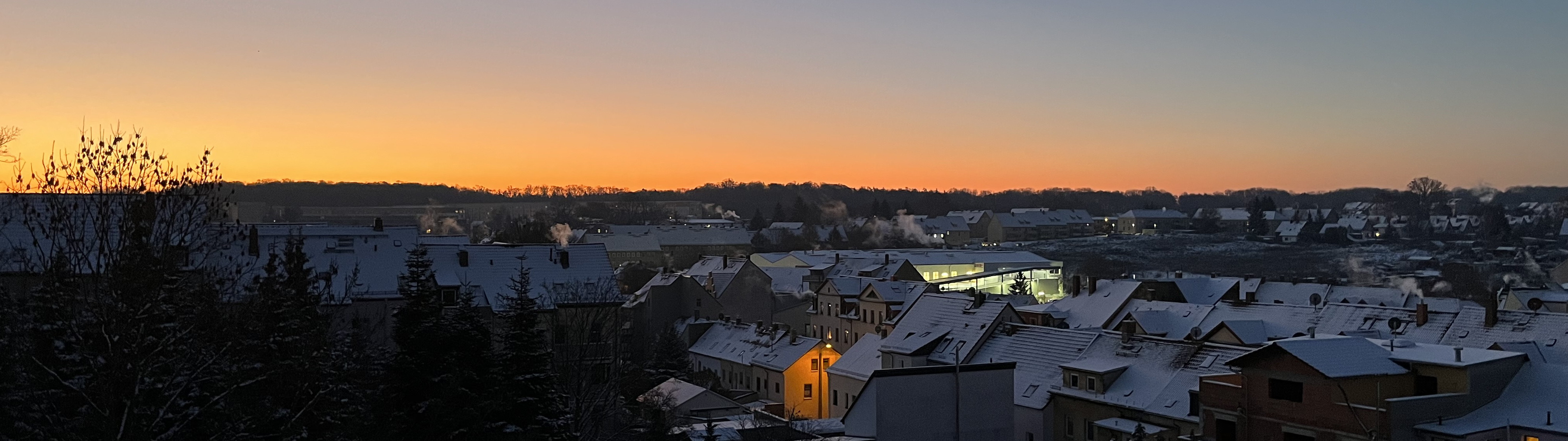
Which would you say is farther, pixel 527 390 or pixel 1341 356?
pixel 1341 356

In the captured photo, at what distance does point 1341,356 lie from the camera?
2350 centimetres

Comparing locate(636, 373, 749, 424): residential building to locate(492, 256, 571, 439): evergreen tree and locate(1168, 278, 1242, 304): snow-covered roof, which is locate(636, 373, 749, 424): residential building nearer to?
locate(492, 256, 571, 439): evergreen tree

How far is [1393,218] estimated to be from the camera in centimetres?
16712

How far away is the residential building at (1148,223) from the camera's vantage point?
187875 mm

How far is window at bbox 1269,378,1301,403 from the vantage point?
23.9 metres

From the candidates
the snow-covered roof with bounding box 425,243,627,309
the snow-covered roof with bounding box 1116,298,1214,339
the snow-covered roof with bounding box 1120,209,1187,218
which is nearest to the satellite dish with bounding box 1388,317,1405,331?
the snow-covered roof with bounding box 1116,298,1214,339

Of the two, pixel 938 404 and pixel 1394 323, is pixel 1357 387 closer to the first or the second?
pixel 938 404

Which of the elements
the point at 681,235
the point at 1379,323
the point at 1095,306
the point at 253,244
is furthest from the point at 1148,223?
the point at 253,244

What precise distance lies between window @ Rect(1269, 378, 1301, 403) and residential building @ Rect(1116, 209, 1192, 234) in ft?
543

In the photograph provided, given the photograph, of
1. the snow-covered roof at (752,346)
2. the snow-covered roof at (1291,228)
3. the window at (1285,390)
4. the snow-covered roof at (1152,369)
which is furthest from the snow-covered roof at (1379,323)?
the snow-covered roof at (1291,228)

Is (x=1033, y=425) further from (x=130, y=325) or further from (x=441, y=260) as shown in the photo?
(x=130, y=325)

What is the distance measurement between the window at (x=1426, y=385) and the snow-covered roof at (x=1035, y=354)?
1051 cm

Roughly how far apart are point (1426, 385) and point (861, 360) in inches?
839

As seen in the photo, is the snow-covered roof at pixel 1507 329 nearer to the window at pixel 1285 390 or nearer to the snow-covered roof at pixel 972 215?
the window at pixel 1285 390
